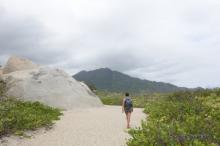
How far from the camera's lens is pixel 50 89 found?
3803 cm

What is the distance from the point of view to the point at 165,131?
1141 cm

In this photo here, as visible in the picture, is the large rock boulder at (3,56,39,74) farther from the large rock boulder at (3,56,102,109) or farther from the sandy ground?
the sandy ground

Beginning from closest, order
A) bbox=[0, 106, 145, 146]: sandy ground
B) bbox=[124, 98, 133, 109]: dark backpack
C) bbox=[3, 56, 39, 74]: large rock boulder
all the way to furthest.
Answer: bbox=[0, 106, 145, 146]: sandy ground
bbox=[124, 98, 133, 109]: dark backpack
bbox=[3, 56, 39, 74]: large rock boulder

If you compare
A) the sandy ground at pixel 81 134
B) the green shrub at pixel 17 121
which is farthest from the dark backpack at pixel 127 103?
the green shrub at pixel 17 121

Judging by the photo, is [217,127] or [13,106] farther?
[13,106]

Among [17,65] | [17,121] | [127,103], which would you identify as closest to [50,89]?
[17,65]

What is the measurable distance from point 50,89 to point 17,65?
9186mm

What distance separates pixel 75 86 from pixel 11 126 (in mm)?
19109

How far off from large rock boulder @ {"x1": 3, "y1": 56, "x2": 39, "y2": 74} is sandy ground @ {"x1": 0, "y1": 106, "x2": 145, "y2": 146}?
61.8 ft

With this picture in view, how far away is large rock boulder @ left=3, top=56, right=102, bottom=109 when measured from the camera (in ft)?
121

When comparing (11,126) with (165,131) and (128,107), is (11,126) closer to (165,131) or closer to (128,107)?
(128,107)

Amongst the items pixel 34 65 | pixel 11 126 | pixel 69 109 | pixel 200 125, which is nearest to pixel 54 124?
pixel 11 126

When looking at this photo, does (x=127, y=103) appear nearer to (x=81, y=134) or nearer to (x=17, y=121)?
(x=81, y=134)

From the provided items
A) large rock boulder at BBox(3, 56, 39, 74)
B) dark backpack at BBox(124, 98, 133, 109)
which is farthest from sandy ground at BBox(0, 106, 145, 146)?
large rock boulder at BBox(3, 56, 39, 74)
